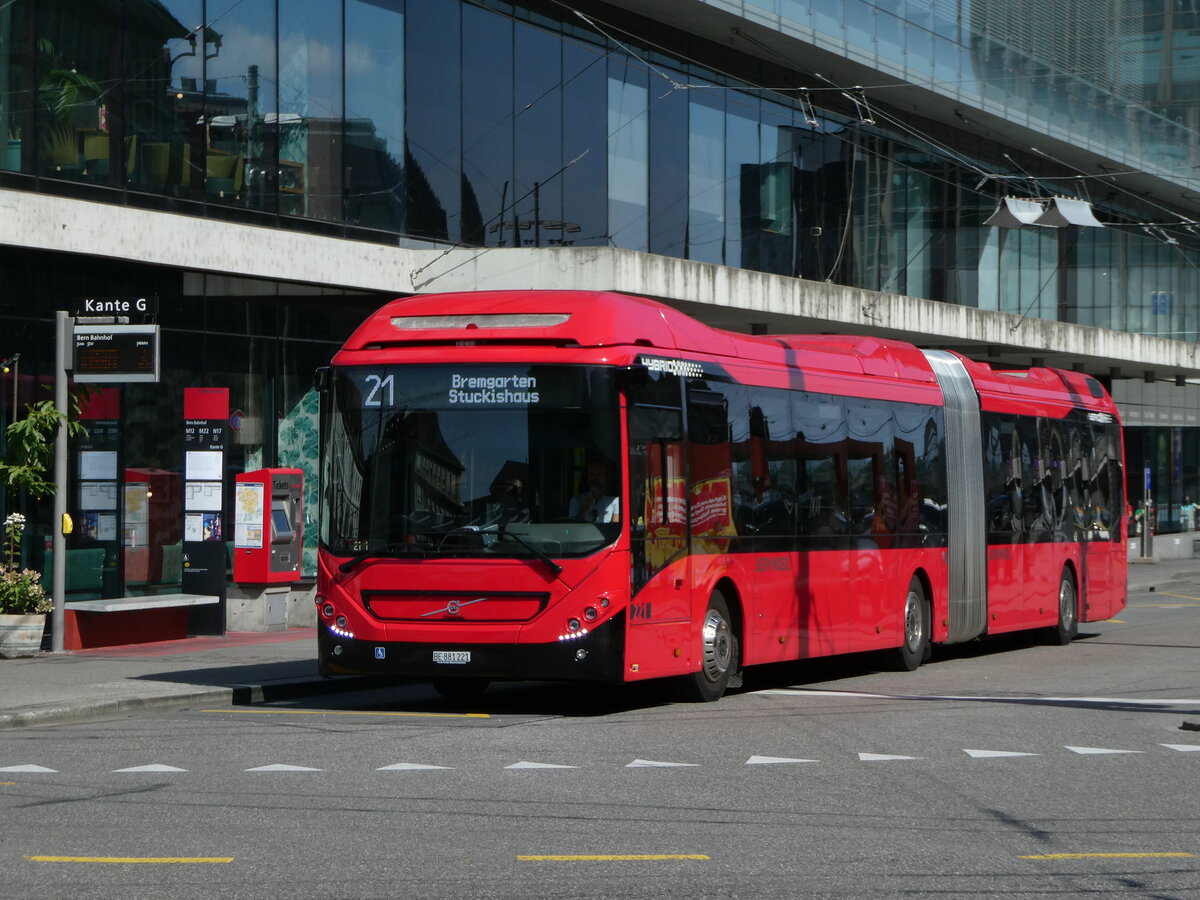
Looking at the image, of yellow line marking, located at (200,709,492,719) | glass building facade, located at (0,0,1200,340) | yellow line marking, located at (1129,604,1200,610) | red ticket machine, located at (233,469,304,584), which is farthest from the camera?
yellow line marking, located at (1129,604,1200,610)

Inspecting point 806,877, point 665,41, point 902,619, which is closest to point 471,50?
point 665,41

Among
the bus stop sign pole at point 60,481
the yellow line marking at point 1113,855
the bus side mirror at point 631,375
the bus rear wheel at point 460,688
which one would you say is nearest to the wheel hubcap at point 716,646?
the bus rear wheel at point 460,688

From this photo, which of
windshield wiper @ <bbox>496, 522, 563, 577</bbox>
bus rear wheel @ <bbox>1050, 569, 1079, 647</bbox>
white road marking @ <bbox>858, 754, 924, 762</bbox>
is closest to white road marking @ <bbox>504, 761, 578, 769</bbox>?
white road marking @ <bbox>858, 754, 924, 762</bbox>

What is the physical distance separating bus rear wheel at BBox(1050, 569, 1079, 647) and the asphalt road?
23.5ft

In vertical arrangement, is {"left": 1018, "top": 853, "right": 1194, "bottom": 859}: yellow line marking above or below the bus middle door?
below

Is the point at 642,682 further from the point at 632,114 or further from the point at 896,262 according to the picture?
the point at 896,262

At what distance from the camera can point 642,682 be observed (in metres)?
17.1

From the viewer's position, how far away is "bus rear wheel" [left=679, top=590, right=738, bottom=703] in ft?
49.9

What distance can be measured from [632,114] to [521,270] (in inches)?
218

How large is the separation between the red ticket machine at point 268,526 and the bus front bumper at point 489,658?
30.9 feet

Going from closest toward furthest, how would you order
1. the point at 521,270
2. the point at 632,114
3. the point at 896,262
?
the point at 521,270 < the point at 632,114 < the point at 896,262

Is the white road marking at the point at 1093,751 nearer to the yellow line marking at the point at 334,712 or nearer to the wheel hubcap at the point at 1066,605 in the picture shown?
the yellow line marking at the point at 334,712

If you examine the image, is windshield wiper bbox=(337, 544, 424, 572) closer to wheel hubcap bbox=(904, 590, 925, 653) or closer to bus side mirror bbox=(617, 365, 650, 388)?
bus side mirror bbox=(617, 365, 650, 388)

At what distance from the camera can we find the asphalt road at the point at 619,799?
7727 mm
